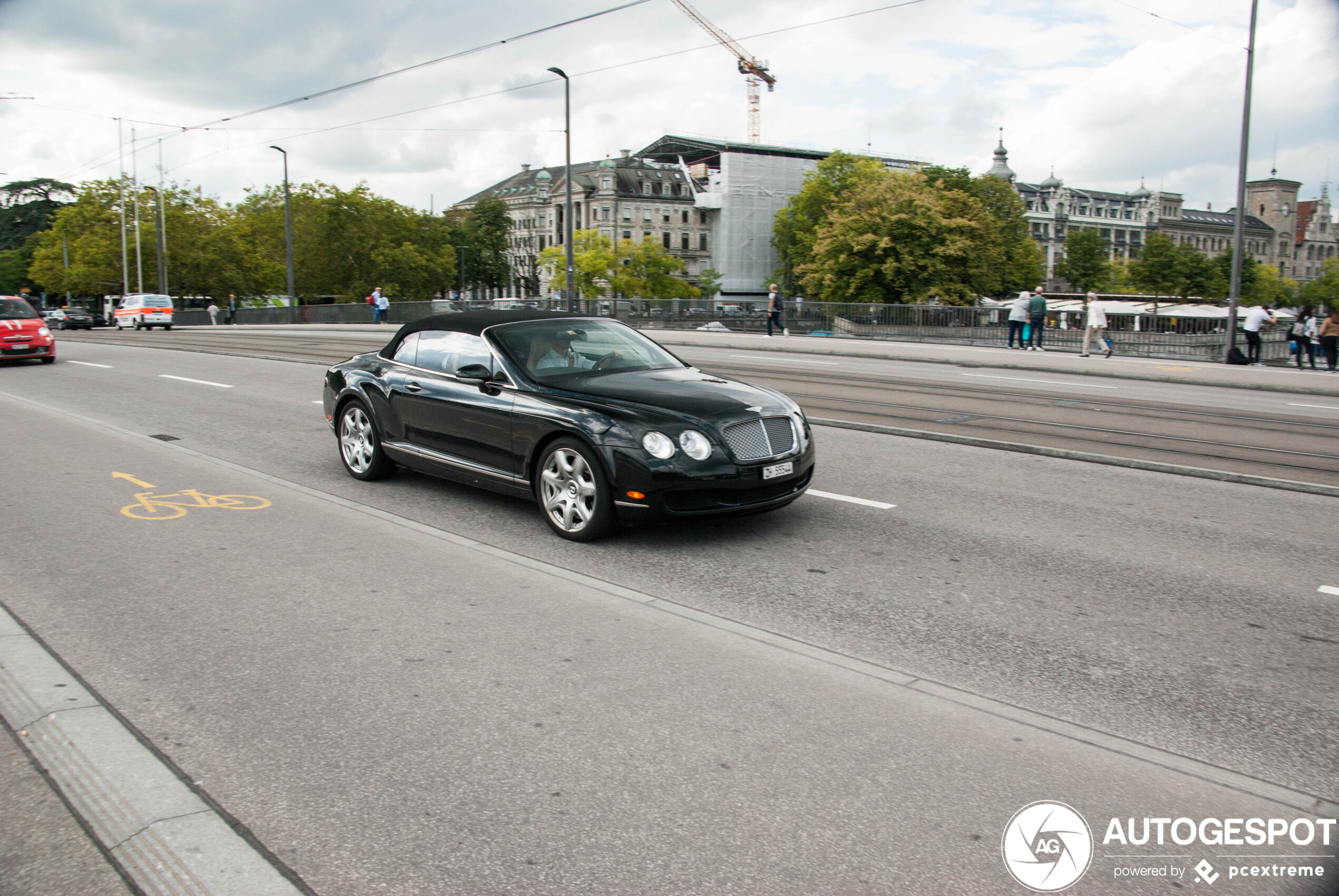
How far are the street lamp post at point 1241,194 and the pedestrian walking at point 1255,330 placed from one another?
433 mm

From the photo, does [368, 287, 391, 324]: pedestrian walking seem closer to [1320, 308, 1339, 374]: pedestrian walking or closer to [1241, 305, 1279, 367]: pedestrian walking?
[1241, 305, 1279, 367]: pedestrian walking

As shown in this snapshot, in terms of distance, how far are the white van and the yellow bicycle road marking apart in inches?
1887

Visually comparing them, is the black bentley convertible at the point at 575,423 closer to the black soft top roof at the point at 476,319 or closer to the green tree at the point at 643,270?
the black soft top roof at the point at 476,319

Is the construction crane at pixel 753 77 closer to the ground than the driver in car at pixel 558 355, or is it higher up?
higher up

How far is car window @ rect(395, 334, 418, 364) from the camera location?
8.09 meters

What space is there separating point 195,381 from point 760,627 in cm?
1593

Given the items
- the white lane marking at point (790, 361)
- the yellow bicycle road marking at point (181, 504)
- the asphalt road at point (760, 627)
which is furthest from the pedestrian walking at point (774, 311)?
the yellow bicycle road marking at point (181, 504)

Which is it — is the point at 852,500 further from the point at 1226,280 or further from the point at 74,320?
the point at 1226,280

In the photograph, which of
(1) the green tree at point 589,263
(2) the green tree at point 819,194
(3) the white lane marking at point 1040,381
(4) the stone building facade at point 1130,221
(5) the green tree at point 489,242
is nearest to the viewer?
(3) the white lane marking at point 1040,381

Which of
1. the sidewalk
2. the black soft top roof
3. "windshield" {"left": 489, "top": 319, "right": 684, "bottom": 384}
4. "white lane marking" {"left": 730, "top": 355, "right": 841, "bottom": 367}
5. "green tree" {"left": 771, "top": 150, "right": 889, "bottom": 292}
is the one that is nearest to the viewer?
"windshield" {"left": 489, "top": 319, "right": 684, "bottom": 384}

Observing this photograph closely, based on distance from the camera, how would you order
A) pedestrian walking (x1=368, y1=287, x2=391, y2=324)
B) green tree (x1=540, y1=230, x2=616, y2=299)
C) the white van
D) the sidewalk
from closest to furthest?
the sidewalk
pedestrian walking (x1=368, y1=287, x2=391, y2=324)
the white van
green tree (x1=540, y1=230, x2=616, y2=299)

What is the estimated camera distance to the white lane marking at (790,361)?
2242 cm

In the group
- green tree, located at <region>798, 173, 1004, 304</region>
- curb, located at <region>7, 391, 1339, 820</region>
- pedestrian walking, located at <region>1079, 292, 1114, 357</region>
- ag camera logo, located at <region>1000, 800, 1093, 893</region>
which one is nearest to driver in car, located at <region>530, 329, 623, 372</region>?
curb, located at <region>7, 391, 1339, 820</region>

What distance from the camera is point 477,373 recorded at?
7191 mm
